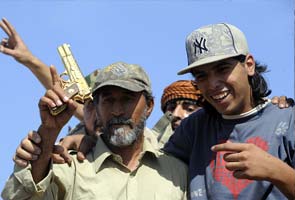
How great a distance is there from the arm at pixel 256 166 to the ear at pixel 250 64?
34.9 inches

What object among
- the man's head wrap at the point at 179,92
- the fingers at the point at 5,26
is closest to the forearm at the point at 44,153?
the fingers at the point at 5,26

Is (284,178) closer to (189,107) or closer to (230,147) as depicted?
(230,147)

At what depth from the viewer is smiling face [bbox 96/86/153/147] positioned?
5055 mm

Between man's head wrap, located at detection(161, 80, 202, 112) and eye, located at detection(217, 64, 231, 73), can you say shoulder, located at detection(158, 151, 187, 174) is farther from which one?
man's head wrap, located at detection(161, 80, 202, 112)

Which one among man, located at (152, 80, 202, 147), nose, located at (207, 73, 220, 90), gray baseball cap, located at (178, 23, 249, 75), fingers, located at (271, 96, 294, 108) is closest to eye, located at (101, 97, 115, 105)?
gray baseball cap, located at (178, 23, 249, 75)

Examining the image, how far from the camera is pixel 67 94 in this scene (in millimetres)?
4453

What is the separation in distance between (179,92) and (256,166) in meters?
3.55

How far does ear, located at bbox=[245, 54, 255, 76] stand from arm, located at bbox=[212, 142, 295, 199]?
0.89 m

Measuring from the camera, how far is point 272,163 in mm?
4191

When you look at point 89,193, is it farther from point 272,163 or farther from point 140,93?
point 272,163

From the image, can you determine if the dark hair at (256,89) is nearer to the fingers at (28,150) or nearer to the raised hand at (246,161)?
the raised hand at (246,161)

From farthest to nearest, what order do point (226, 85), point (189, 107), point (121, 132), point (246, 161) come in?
point (189, 107), point (121, 132), point (226, 85), point (246, 161)

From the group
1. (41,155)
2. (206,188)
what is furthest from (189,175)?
(41,155)

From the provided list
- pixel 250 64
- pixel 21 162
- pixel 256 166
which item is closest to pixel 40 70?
pixel 21 162
